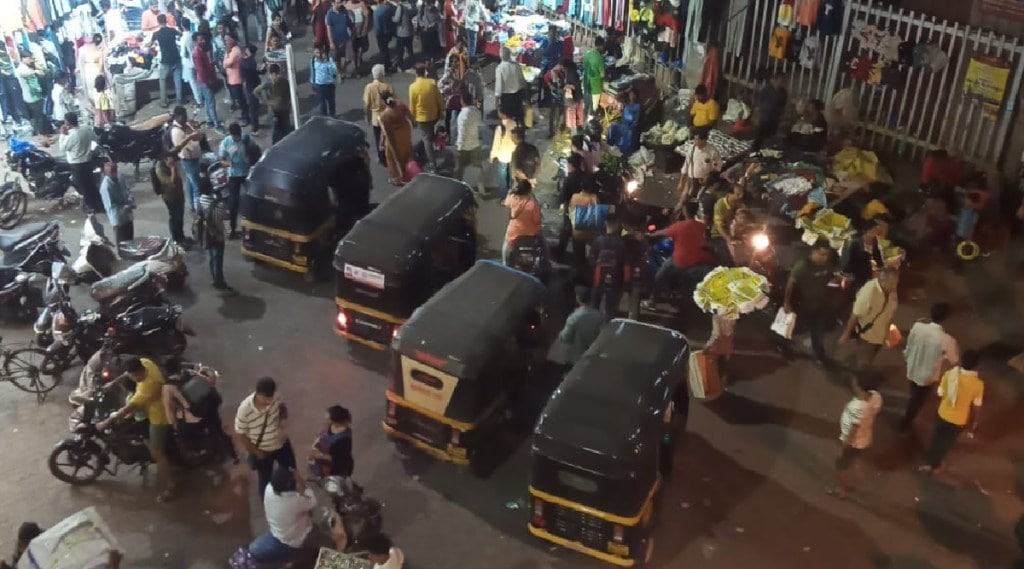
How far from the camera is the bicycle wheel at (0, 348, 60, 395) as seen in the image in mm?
10617

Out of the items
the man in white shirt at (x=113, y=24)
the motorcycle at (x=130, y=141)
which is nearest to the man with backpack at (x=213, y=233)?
the motorcycle at (x=130, y=141)

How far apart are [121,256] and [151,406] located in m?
4.68

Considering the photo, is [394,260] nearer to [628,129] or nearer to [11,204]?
[628,129]

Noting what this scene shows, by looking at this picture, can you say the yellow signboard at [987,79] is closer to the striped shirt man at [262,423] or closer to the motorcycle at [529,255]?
the motorcycle at [529,255]

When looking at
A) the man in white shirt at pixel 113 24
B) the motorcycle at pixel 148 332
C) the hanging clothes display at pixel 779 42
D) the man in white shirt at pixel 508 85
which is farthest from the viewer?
the man in white shirt at pixel 113 24

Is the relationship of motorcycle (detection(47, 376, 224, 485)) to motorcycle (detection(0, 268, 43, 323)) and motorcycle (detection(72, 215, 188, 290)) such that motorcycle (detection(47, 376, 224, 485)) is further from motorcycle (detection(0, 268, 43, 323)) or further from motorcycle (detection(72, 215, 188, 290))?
motorcycle (detection(0, 268, 43, 323))

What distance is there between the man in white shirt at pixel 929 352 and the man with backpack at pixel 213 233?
831 cm

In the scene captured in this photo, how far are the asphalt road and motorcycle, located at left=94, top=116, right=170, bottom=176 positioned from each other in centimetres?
450

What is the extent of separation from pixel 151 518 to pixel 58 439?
184 cm

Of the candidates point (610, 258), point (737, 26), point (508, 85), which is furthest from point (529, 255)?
point (737, 26)

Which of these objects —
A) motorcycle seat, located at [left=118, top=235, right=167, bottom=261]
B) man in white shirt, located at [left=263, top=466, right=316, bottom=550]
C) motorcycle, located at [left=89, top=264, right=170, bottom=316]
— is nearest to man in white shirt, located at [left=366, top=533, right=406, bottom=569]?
man in white shirt, located at [left=263, top=466, right=316, bottom=550]

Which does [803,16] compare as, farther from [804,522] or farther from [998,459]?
[804,522]

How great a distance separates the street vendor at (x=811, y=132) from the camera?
14.8 metres

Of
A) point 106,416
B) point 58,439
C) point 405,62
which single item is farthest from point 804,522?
point 405,62
